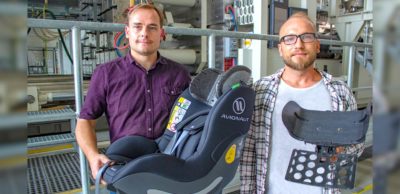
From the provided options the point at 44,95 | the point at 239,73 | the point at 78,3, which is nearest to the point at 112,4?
the point at 78,3

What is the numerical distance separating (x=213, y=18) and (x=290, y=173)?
12.8 feet

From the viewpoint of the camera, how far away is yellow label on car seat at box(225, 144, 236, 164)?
100 centimetres

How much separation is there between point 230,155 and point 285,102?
43cm

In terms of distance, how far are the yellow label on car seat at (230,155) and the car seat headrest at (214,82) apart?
0.15 metres

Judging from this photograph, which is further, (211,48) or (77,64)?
(211,48)

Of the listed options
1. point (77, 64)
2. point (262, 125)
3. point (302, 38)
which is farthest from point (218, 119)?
point (77, 64)

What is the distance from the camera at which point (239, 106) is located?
100 cm

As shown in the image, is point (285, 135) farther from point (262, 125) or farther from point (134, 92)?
point (134, 92)

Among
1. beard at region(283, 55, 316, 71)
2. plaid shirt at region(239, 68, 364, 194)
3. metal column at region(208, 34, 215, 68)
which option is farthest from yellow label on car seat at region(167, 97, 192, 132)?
metal column at region(208, 34, 215, 68)

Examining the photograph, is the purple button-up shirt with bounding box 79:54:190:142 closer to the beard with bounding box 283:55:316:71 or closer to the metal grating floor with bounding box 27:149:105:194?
the beard with bounding box 283:55:316:71

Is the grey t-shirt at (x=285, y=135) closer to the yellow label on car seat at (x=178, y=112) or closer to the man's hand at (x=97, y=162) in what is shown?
the yellow label on car seat at (x=178, y=112)

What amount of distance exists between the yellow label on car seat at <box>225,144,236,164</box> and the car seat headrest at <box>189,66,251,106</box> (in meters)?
0.15

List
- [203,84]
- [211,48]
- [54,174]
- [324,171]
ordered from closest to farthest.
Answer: [324,171] → [203,84] → [211,48] → [54,174]

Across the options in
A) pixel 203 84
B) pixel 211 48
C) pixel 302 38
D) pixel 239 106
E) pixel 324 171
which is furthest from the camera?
pixel 211 48
